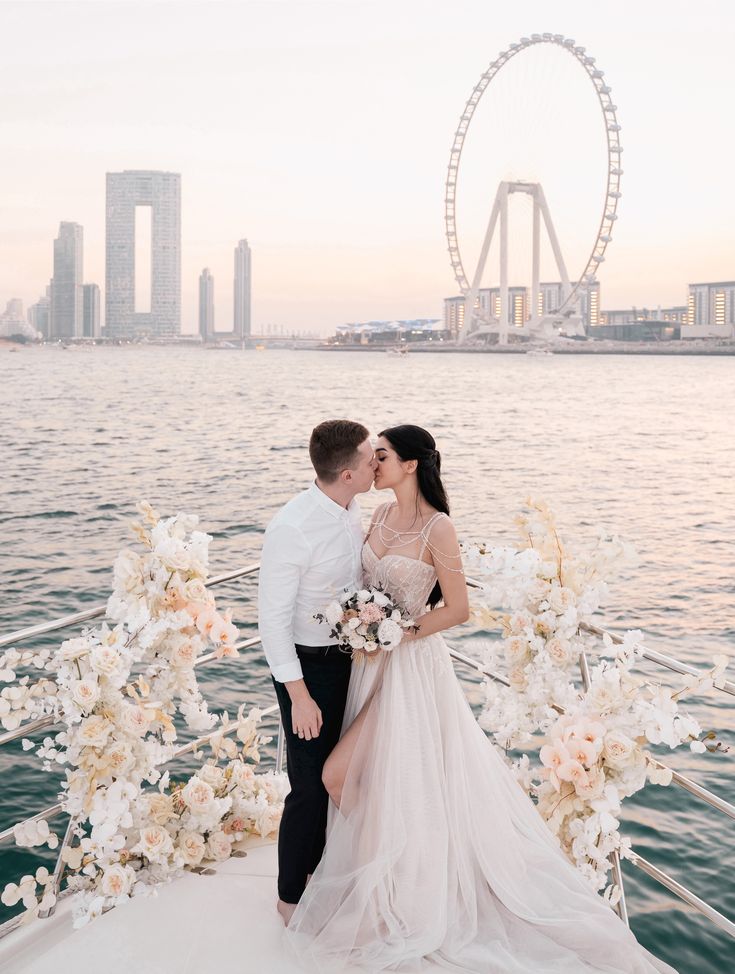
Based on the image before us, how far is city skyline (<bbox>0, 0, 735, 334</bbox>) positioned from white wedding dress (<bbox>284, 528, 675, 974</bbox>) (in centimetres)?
2941

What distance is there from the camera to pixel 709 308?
116 metres

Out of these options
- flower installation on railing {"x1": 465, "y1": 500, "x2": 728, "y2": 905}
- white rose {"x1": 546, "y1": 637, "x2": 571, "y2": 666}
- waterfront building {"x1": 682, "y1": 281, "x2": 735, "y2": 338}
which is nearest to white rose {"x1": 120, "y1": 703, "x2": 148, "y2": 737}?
flower installation on railing {"x1": 465, "y1": 500, "x2": 728, "y2": 905}

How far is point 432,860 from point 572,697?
2.08 feet

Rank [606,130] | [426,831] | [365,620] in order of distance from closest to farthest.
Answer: [365,620] < [426,831] < [606,130]

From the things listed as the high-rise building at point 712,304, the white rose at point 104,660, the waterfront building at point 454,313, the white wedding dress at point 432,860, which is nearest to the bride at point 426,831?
the white wedding dress at point 432,860

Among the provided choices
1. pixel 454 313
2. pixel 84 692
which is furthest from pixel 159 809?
pixel 454 313

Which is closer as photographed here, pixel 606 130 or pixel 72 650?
pixel 72 650

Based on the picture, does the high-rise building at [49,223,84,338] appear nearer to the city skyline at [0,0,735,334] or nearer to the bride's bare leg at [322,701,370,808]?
the city skyline at [0,0,735,334]

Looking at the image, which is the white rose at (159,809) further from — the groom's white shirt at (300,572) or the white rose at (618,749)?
the white rose at (618,749)

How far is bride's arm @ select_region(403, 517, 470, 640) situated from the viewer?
2770mm

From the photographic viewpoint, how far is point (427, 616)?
278cm

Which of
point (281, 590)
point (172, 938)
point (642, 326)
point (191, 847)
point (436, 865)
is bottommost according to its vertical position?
point (172, 938)

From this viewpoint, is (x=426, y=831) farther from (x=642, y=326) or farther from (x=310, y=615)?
(x=642, y=326)

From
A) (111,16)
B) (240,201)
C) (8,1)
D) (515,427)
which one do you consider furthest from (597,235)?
(240,201)
